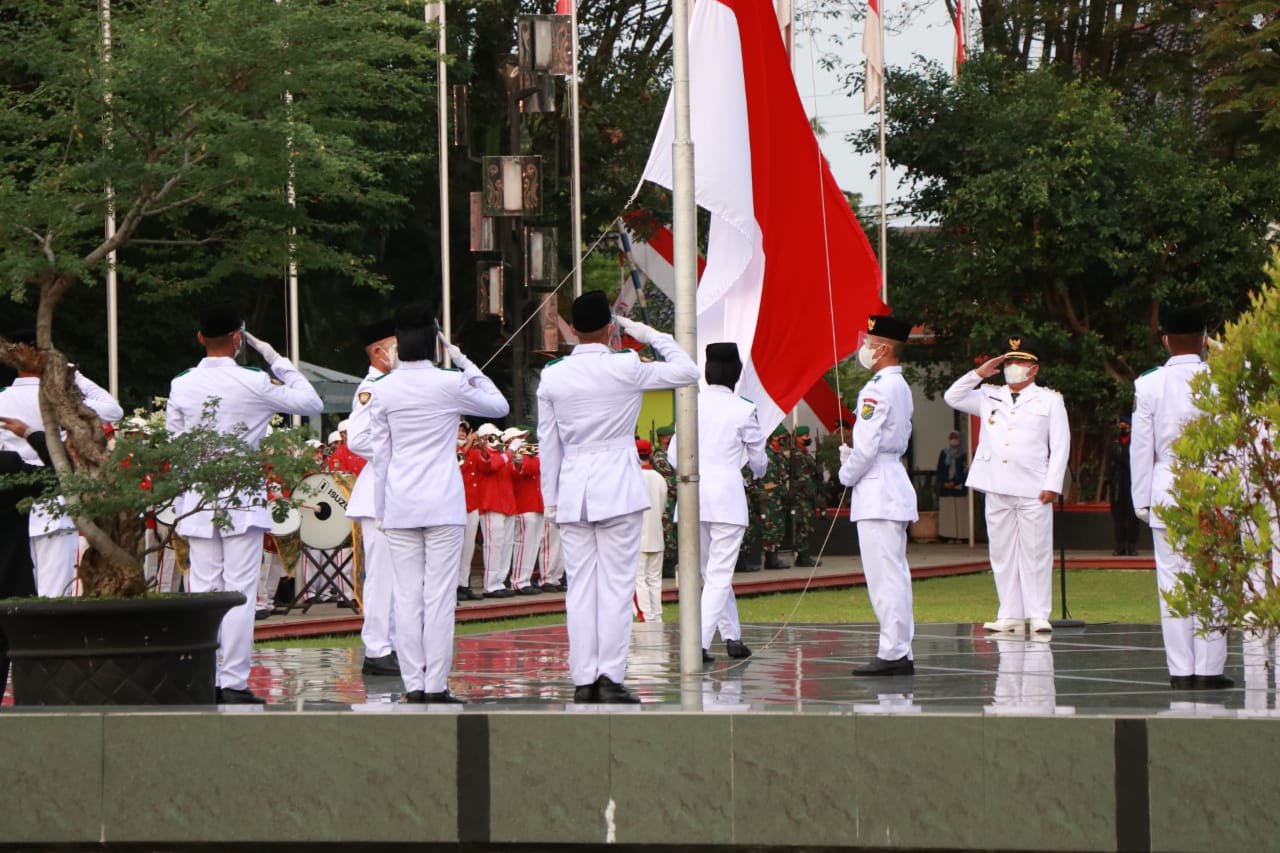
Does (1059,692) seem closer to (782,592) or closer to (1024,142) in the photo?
(782,592)

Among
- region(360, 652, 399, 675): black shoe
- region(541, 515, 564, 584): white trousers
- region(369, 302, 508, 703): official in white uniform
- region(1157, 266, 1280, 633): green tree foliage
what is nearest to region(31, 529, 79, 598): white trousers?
region(360, 652, 399, 675): black shoe

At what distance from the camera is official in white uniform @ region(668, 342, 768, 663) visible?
1234 centimetres

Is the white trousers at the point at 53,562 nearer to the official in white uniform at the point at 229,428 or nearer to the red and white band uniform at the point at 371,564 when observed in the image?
the red and white band uniform at the point at 371,564

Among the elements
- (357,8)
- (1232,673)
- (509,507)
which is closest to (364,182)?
(509,507)

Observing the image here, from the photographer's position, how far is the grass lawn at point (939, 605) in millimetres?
16578

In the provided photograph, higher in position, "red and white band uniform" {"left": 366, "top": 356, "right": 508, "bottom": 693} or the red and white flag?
the red and white flag

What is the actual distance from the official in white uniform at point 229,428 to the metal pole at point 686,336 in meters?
2.11

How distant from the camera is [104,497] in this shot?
8.59m

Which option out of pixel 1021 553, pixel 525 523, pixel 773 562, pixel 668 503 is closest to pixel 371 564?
pixel 1021 553

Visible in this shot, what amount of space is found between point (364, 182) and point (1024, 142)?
36.8 ft

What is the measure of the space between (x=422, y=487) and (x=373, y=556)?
210cm

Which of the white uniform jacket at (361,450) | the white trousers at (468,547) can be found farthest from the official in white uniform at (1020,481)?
the white trousers at (468,547)

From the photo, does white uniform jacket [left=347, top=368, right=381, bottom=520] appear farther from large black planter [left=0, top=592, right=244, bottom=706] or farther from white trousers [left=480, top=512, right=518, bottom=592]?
white trousers [left=480, top=512, right=518, bottom=592]

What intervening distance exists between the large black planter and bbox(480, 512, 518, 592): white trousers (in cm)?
1238
